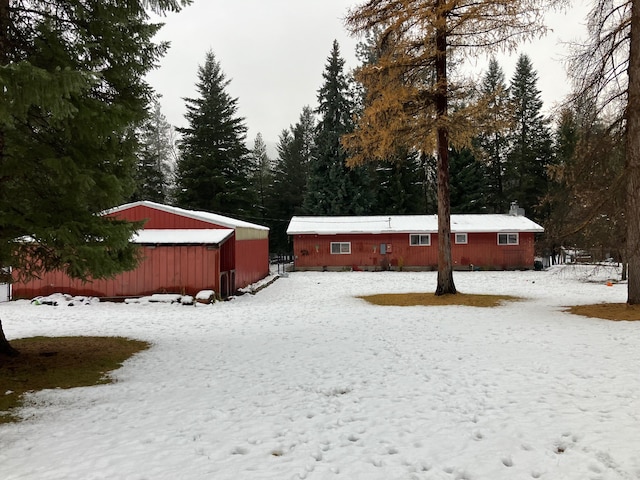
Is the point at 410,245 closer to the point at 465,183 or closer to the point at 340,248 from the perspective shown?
the point at 340,248

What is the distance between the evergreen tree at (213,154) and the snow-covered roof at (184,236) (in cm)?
1963

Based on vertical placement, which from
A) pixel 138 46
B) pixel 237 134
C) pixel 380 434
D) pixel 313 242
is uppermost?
pixel 237 134

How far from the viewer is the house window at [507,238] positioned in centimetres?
2909

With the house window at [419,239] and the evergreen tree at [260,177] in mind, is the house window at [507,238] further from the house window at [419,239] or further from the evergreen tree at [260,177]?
the evergreen tree at [260,177]

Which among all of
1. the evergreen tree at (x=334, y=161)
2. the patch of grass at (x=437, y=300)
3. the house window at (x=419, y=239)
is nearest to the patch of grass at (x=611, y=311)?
the patch of grass at (x=437, y=300)

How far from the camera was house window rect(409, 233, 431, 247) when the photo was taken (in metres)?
29.3

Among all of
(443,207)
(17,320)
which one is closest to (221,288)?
(17,320)

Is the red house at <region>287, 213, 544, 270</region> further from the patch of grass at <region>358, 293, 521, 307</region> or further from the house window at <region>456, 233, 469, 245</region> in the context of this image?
the patch of grass at <region>358, 293, 521, 307</region>

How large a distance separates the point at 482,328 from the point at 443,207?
6000mm

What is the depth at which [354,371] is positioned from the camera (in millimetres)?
6707

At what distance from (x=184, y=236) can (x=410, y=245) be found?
1712 cm

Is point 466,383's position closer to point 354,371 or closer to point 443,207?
point 354,371

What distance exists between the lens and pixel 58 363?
7.22m

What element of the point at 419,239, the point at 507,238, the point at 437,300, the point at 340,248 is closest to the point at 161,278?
the point at 437,300
